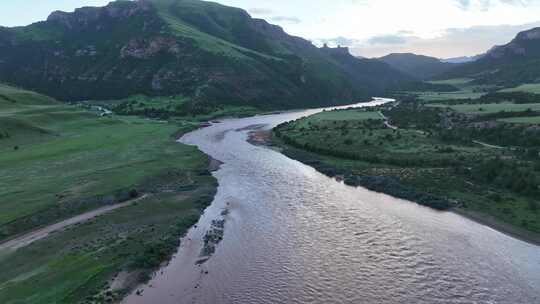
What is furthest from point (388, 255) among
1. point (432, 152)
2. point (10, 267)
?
point (432, 152)

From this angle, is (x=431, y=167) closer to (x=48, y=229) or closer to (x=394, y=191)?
(x=394, y=191)

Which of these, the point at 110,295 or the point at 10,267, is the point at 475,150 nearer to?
the point at 110,295

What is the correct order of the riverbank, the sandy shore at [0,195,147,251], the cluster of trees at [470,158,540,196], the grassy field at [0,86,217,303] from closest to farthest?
the grassy field at [0,86,217,303]
the sandy shore at [0,195,147,251]
the riverbank
the cluster of trees at [470,158,540,196]

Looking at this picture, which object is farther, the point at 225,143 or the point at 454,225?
the point at 225,143

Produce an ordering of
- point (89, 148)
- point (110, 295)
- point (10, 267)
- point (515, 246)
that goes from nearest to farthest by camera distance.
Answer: point (110, 295) → point (10, 267) → point (515, 246) → point (89, 148)

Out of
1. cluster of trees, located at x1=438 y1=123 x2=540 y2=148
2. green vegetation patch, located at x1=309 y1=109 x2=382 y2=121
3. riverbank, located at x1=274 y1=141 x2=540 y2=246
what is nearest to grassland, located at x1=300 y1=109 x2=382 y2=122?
green vegetation patch, located at x1=309 y1=109 x2=382 y2=121

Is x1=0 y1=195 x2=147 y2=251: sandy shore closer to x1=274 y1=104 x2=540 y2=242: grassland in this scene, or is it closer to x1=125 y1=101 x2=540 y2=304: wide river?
x1=125 y1=101 x2=540 y2=304: wide river
